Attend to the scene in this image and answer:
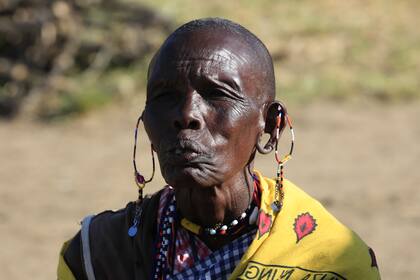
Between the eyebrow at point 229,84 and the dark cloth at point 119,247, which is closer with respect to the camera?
the eyebrow at point 229,84

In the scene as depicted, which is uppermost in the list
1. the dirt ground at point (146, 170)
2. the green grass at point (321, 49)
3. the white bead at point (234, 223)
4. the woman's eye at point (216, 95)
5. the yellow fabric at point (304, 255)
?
the green grass at point (321, 49)

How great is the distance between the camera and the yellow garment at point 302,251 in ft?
8.64

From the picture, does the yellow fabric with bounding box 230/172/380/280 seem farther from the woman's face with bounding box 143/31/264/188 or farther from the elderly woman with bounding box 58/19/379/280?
the woman's face with bounding box 143/31/264/188

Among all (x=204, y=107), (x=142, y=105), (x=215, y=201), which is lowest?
(x=215, y=201)

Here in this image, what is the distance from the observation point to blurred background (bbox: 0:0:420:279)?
6.71 m

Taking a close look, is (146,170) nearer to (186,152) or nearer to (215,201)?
(215,201)

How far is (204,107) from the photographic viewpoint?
2564 millimetres

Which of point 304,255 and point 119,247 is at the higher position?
point 119,247

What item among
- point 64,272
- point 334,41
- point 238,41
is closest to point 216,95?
point 238,41

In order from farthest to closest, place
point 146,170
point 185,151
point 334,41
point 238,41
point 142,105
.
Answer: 1. point 334,41
2. point 142,105
3. point 146,170
4. point 238,41
5. point 185,151

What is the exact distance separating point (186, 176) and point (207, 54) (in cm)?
34

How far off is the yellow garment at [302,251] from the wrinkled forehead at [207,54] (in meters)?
0.43

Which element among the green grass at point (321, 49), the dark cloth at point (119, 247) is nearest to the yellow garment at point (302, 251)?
the dark cloth at point (119, 247)

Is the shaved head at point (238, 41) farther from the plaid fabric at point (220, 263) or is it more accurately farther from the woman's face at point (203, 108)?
the plaid fabric at point (220, 263)
